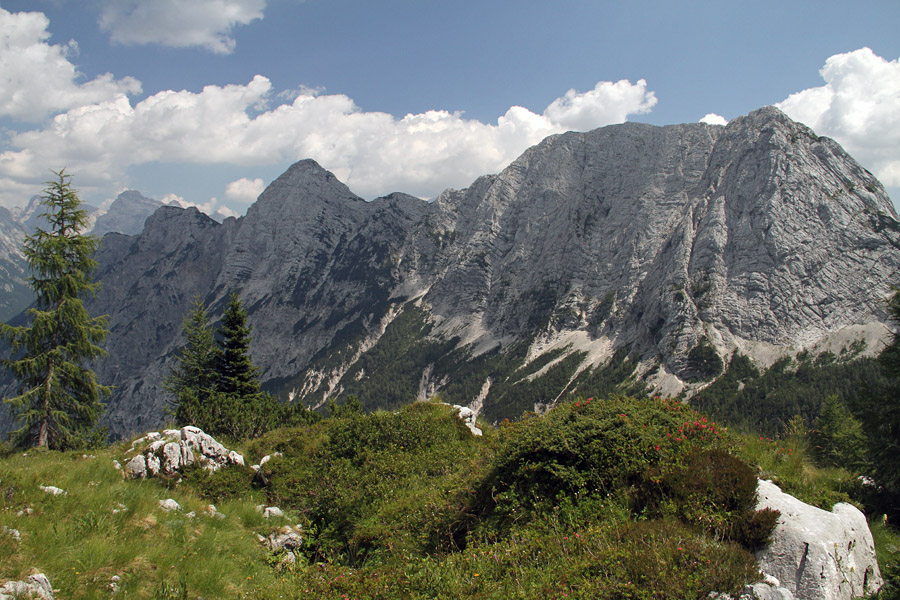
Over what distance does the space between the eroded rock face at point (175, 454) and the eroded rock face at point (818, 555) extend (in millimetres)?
15577

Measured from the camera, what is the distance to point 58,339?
21.0m

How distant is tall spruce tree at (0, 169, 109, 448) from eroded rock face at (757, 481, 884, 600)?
2645 cm

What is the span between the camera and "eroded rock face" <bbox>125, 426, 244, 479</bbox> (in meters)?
13.9

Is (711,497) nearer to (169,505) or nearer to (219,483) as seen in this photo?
(169,505)

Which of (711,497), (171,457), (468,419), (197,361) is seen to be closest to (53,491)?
(171,457)

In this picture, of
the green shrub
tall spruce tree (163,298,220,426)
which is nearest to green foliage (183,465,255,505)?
the green shrub

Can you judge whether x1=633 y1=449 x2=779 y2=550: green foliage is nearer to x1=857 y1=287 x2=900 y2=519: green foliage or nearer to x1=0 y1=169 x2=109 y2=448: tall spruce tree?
x1=857 y1=287 x2=900 y2=519: green foliage

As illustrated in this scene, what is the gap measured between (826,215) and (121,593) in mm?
220421

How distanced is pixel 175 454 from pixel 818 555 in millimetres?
16548

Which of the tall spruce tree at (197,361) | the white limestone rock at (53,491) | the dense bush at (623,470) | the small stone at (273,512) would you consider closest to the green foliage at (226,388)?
the tall spruce tree at (197,361)

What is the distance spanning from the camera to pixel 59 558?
773 cm

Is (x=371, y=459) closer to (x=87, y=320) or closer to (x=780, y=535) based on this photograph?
(x=780, y=535)

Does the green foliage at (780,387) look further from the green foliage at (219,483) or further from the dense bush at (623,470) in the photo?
the green foliage at (219,483)

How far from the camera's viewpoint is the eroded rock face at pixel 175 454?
13.9m
